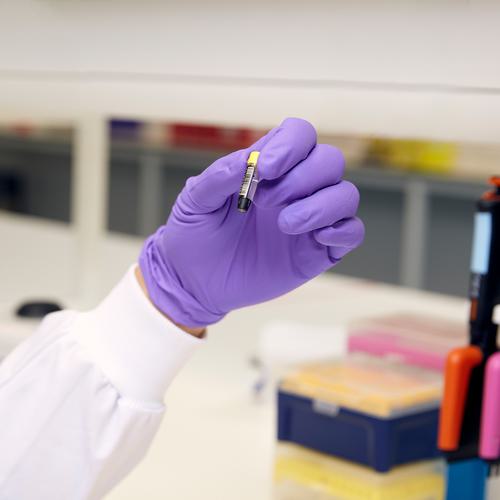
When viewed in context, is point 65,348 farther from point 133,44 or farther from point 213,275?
point 133,44

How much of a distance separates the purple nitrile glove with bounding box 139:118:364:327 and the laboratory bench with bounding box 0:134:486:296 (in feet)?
9.42

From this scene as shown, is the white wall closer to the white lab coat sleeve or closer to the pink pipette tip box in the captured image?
the white lab coat sleeve

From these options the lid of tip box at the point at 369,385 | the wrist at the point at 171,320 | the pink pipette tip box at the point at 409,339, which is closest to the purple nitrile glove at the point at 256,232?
the wrist at the point at 171,320

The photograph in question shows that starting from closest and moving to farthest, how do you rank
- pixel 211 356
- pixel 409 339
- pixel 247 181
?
pixel 247 181, pixel 409 339, pixel 211 356

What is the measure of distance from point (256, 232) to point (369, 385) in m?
0.39

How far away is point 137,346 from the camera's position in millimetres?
903

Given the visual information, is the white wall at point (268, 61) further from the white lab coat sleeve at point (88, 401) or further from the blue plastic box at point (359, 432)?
the blue plastic box at point (359, 432)

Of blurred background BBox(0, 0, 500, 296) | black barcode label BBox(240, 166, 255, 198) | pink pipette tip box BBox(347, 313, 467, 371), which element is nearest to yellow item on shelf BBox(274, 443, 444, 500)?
pink pipette tip box BBox(347, 313, 467, 371)

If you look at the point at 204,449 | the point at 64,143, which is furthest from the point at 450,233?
the point at 204,449

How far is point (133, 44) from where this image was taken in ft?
3.41

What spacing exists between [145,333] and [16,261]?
57.2 inches

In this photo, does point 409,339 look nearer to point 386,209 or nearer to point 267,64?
point 267,64

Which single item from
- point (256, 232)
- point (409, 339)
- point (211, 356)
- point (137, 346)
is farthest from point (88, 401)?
point (211, 356)

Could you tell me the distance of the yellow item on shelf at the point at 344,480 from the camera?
3.59 feet
